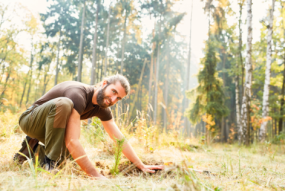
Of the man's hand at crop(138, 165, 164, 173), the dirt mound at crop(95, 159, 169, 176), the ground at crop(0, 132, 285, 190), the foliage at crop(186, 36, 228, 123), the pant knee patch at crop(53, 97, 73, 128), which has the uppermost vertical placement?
the foliage at crop(186, 36, 228, 123)

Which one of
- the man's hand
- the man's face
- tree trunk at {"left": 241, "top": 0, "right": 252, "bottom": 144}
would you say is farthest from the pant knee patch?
tree trunk at {"left": 241, "top": 0, "right": 252, "bottom": 144}

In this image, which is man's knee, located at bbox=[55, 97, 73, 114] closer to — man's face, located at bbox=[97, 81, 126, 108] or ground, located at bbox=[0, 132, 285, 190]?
man's face, located at bbox=[97, 81, 126, 108]

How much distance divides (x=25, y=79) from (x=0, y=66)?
378 centimetres

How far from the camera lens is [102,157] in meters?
2.69

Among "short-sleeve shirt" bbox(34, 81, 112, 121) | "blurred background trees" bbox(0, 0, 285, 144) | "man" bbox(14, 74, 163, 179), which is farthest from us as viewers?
"blurred background trees" bbox(0, 0, 285, 144)

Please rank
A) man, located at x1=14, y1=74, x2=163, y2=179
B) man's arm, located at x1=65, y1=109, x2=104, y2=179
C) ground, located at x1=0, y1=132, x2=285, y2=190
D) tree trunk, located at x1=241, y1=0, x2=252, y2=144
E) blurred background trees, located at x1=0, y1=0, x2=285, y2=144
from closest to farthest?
ground, located at x1=0, y1=132, x2=285, y2=190
man's arm, located at x1=65, y1=109, x2=104, y2=179
man, located at x1=14, y1=74, x2=163, y2=179
tree trunk, located at x1=241, y1=0, x2=252, y2=144
blurred background trees, located at x1=0, y1=0, x2=285, y2=144

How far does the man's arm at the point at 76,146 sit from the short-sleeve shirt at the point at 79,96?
0.10 metres

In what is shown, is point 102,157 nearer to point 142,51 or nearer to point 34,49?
point 142,51

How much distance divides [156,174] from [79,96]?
1.15 meters

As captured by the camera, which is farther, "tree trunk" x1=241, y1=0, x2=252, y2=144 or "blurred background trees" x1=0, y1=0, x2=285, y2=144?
"blurred background trees" x1=0, y1=0, x2=285, y2=144

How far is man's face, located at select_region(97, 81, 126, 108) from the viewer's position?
2.02m

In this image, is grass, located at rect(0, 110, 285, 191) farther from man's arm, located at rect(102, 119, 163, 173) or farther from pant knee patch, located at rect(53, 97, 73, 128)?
pant knee patch, located at rect(53, 97, 73, 128)

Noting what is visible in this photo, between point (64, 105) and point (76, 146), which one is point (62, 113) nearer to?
point (64, 105)

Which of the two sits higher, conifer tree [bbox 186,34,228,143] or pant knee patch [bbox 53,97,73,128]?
conifer tree [bbox 186,34,228,143]
